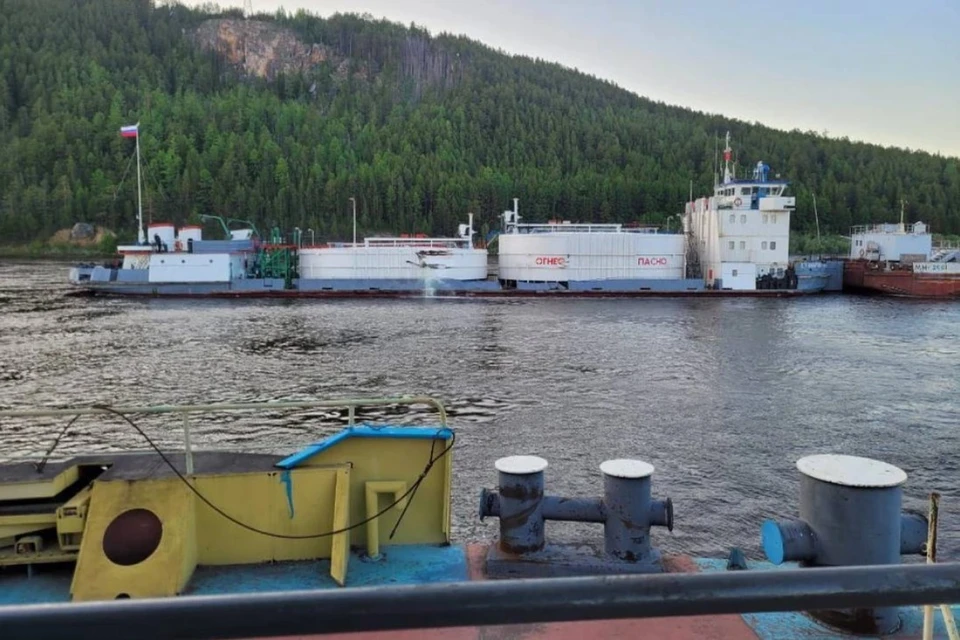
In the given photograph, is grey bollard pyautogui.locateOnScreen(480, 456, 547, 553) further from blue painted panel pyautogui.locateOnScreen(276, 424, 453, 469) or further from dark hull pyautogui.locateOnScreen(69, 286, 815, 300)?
dark hull pyautogui.locateOnScreen(69, 286, 815, 300)

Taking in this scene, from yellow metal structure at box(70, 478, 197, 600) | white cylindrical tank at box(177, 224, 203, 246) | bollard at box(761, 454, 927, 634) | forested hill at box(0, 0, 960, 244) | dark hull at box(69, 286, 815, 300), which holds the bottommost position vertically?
dark hull at box(69, 286, 815, 300)

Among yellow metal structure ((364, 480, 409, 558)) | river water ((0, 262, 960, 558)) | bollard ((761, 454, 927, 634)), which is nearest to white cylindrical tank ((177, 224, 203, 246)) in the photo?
river water ((0, 262, 960, 558))

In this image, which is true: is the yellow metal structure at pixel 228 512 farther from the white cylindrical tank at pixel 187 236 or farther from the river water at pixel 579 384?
the white cylindrical tank at pixel 187 236

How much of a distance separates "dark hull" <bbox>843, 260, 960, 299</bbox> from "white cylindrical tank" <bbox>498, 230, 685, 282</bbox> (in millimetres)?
17518

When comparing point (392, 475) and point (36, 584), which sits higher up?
point (392, 475)

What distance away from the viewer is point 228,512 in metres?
7.29

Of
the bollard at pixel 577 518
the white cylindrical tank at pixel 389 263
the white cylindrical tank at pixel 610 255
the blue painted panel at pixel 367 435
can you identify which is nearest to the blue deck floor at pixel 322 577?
the bollard at pixel 577 518

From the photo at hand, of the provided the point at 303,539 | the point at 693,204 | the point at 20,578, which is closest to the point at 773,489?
the point at 303,539

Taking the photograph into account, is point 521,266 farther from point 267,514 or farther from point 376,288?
point 267,514

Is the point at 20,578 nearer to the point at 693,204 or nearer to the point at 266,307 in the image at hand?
the point at 266,307

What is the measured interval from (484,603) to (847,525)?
16.7 ft

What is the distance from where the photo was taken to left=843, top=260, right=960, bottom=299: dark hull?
203 feet

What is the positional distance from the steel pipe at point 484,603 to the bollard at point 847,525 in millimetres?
4488

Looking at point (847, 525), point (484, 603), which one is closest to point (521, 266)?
point (847, 525)
